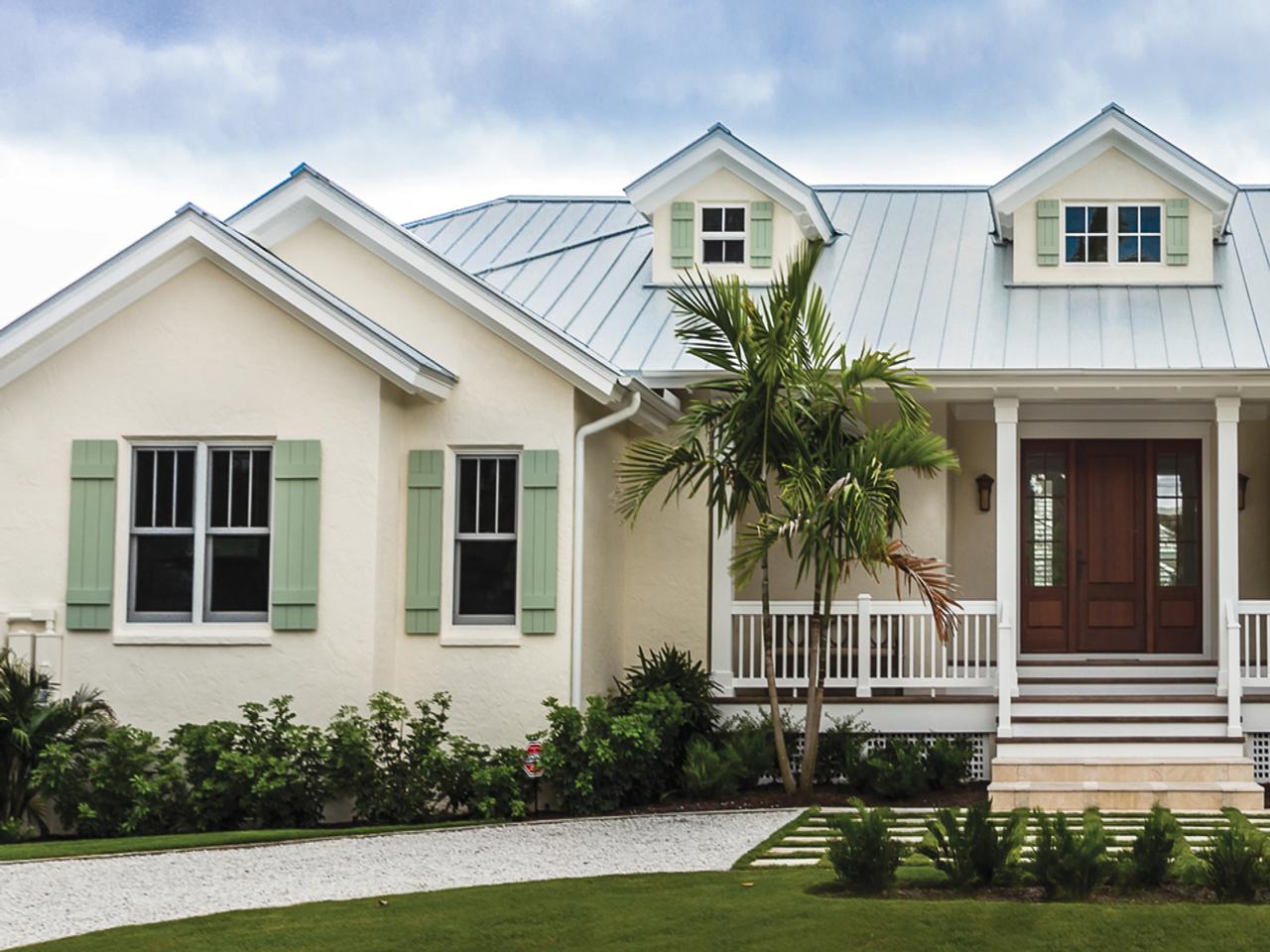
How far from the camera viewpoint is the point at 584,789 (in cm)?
1320

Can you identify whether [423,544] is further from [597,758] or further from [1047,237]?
[1047,237]

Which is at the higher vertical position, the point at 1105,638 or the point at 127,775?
the point at 1105,638

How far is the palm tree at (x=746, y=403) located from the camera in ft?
44.2

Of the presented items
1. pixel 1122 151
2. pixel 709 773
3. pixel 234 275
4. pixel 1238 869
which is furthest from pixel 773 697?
pixel 1122 151

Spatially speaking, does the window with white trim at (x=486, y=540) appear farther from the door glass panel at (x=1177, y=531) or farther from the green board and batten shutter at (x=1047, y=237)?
the door glass panel at (x=1177, y=531)

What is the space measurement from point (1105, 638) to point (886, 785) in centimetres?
451

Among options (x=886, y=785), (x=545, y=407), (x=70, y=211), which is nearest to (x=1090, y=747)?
(x=886, y=785)

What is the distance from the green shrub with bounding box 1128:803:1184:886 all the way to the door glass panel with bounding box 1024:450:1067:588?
27.4ft

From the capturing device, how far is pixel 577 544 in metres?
14.2

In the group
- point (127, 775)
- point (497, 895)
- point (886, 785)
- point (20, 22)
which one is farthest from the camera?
point (20, 22)

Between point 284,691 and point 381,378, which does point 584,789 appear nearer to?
point 284,691

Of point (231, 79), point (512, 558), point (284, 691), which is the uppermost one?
point (231, 79)

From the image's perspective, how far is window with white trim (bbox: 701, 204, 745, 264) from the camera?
18.2 m

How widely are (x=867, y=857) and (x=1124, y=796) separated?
4.88 meters
